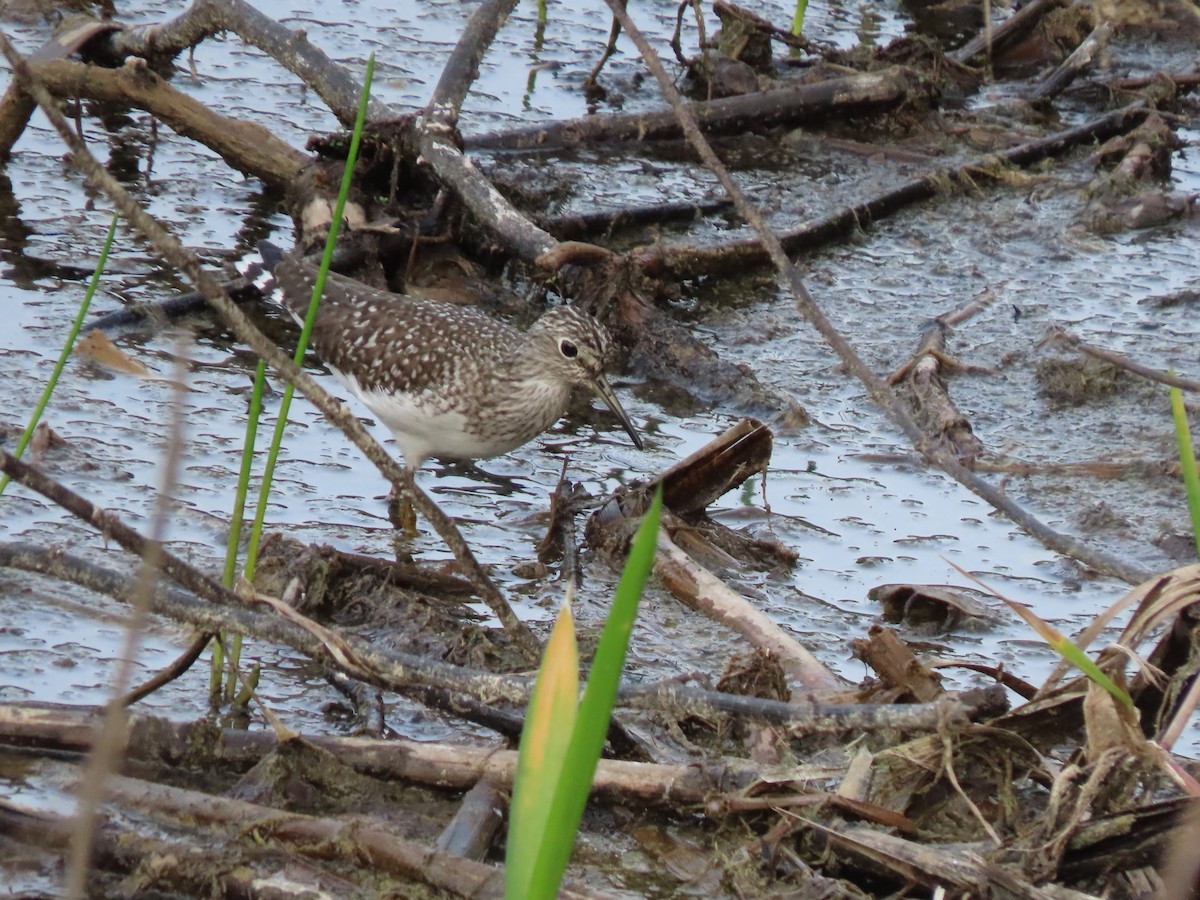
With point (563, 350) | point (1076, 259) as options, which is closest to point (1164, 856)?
point (563, 350)

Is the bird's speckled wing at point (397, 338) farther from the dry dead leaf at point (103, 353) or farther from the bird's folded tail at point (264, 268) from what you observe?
the dry dead leaf at point (103, 353)

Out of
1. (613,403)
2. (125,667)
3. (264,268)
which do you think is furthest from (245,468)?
(264,268)

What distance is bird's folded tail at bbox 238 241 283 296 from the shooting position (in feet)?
21.9

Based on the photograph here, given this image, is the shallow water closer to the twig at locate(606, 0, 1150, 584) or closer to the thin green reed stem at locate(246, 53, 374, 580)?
the thin green reed stem at locate(246, 53, 374, 580)

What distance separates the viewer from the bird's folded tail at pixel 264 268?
6.66 metres

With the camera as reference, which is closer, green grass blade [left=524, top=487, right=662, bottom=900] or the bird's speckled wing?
green grass blade [left=524, top=487, right=662, bottom=900]

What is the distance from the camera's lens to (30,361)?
6.40 meters

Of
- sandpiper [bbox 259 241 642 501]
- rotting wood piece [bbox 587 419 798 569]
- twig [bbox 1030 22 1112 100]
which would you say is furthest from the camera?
twig [bbox 1030 22 1112 100]

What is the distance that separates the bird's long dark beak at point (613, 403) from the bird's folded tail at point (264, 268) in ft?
4.63

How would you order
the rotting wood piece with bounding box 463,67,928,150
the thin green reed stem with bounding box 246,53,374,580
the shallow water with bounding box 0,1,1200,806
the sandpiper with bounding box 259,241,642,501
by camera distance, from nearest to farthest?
1. the thin green reed stem with bounding box 246,53,374,580
2. the shallow water with bounding box 0,1,1200,806
3. the sandpiper with bounding box 259,241,642,501
4. the rotting wood piece with bounding box 463,67,928,150

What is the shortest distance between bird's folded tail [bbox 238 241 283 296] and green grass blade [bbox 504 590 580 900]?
492 cm

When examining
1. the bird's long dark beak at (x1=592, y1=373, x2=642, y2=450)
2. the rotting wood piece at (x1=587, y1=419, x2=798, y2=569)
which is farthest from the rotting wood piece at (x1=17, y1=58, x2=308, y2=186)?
the rotting wood piece at (x1=587, y1=419, x2=798, y2=569)

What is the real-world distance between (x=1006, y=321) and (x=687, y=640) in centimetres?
325

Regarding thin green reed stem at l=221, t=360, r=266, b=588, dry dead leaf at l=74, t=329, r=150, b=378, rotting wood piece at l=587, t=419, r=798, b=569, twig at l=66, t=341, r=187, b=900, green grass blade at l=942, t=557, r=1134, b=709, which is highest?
twig at l=66, t=341, r=187, b=900
